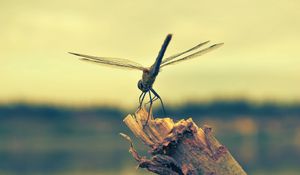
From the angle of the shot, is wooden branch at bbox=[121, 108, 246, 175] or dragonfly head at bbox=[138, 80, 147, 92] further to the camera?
dragonfly head at bbox=[138, 80, 147, 92]

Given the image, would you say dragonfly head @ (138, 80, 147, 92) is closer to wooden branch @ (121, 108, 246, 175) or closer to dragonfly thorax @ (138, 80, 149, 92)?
dragonfly thorax @ (138, 80, 149, 92)

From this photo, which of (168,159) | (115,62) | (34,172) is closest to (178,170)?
(168,159)

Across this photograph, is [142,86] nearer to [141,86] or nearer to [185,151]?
[141,86]

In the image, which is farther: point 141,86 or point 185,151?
point 141,86

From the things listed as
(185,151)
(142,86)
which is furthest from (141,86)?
(185,151)

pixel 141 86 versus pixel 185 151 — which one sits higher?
pixel 141 86

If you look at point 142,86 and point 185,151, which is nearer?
point 185,151

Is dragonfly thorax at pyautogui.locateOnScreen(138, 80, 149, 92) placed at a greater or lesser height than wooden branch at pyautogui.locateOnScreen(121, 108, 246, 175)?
greater

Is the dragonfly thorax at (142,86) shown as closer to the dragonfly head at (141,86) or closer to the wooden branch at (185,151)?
the dragonfly head at (141,86)

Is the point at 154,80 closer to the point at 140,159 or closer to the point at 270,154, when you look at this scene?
the point at 140,159
